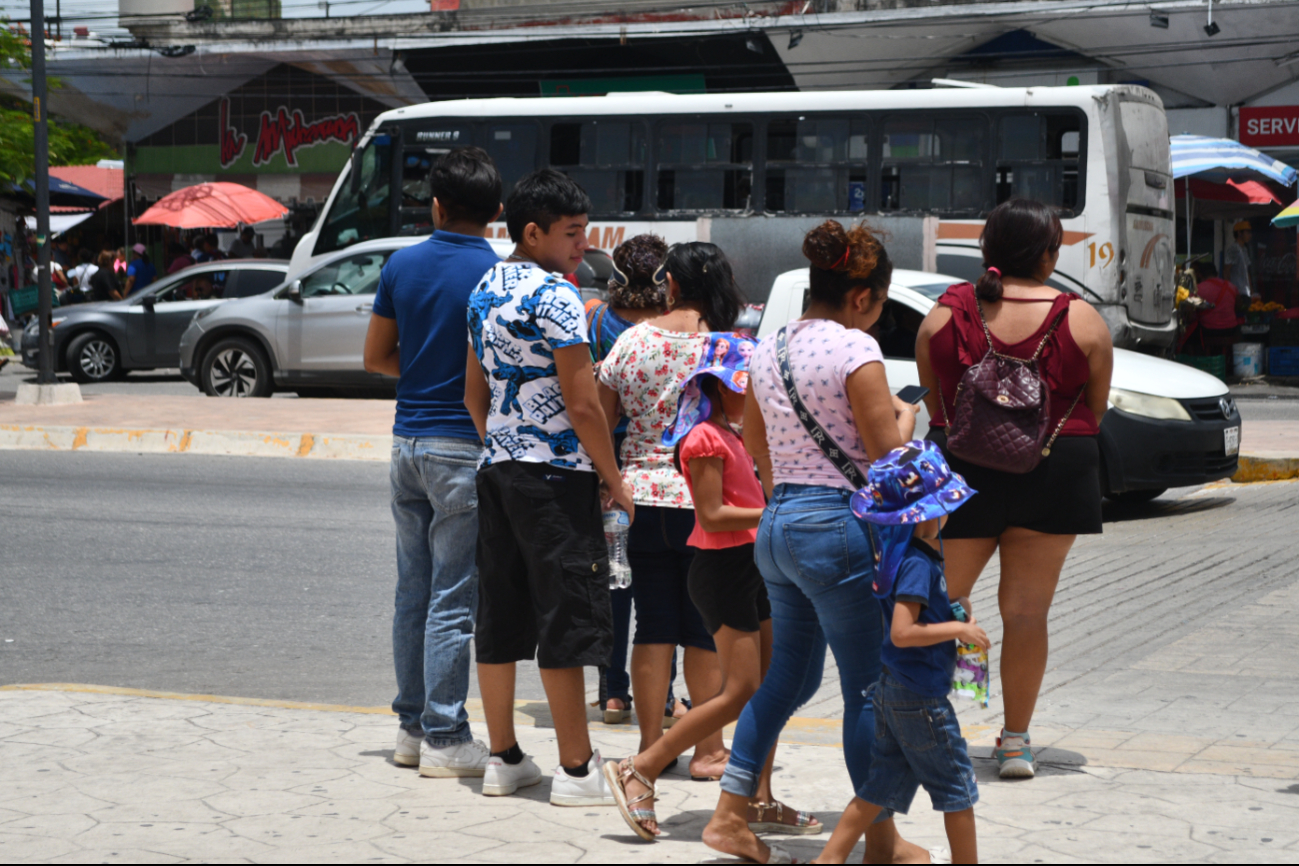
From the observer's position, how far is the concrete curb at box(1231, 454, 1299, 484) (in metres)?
11.3

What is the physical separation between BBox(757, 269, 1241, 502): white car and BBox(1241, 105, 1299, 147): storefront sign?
50.8ft

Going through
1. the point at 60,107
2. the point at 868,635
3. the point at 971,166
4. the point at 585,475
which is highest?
the point at 60,107

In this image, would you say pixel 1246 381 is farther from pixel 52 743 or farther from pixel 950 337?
pixel 52 743

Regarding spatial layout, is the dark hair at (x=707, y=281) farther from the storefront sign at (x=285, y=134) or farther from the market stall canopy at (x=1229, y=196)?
the storefront sign at (x=285, y=134)

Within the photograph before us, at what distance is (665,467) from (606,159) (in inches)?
545

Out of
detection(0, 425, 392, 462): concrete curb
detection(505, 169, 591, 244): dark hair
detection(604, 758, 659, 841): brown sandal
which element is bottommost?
detection(604, 758, 659, 841): brown sandal

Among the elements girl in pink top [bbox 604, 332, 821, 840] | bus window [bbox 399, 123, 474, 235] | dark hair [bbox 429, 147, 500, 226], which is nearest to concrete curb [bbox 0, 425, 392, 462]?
bus window [bbox 399, 123, 474, 235]

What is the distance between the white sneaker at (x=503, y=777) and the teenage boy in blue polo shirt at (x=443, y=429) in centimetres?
21

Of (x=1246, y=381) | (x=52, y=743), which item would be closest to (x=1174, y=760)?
(x=52, y=743)

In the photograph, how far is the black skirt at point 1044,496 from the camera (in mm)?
4469

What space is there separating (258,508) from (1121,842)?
298 inches

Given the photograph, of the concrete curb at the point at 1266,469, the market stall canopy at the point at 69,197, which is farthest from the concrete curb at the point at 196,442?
the market stall canopy at the point at 69,197

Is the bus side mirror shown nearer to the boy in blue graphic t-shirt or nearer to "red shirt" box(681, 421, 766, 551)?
the boy in blue graphic t-shirt

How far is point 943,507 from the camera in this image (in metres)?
3.28
